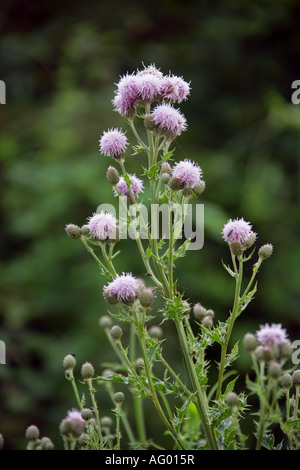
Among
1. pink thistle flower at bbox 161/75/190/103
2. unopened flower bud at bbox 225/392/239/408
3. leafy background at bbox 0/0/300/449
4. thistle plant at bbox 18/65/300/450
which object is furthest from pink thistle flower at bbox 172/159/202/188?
leafy background at bbox 0/0/300/449

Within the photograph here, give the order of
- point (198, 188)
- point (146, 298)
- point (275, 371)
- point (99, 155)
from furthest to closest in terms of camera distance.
A: point (99, 155) < point (198, 188) < point (146, 298) < point (275, 371)

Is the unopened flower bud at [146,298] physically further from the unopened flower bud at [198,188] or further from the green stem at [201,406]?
the unopened flower bud at [198,188]

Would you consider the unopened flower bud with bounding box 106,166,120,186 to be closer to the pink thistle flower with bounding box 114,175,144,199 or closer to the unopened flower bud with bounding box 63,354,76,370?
the pink thistle flower with bounding box 114,175,144,199

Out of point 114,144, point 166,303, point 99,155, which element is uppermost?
point 99,155

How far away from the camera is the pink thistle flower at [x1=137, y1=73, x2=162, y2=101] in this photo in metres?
0.84

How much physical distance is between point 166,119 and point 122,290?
11.1 inches

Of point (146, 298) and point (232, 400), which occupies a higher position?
point (146, 298)

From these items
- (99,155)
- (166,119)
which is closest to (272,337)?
(166,119)

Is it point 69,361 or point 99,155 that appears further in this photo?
point 99,155

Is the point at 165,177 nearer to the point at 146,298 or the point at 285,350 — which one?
the point at 146,298

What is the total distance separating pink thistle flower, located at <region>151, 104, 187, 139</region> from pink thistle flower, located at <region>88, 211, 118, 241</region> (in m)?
0.16

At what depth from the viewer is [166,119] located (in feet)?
2.79

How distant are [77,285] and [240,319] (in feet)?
2.67

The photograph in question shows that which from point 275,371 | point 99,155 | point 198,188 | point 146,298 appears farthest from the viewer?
point 99,155
